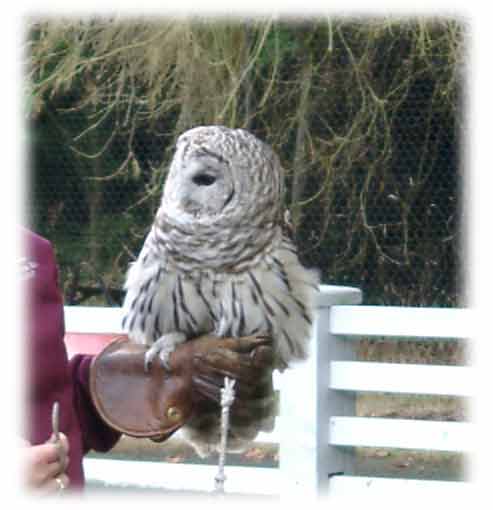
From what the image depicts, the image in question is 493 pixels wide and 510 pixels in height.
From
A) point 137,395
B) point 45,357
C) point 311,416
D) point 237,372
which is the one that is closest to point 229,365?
point 237,372

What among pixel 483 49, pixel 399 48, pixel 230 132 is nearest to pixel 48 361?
pixel 230 132

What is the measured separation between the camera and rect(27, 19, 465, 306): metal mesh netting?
5496mm

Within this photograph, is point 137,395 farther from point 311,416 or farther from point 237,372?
point 311,416

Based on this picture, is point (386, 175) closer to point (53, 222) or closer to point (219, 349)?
point (53, 222)

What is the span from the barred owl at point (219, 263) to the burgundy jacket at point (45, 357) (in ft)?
0.88

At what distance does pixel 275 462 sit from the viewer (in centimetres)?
540

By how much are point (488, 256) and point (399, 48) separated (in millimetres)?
1976

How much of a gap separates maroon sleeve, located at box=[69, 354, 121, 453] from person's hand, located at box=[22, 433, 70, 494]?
43 centimetres

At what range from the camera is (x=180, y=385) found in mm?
2055

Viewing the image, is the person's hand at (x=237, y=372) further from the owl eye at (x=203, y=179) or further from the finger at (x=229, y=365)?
the owl eye at (x=203, y=179)

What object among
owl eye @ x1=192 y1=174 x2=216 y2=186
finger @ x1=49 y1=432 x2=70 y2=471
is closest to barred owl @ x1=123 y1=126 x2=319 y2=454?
owl eye @ x1=192 y1=174 x2=216 y2=186

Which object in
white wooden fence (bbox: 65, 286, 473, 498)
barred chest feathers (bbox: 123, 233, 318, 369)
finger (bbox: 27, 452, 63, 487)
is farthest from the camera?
white wooden fence (bbox: 65, 286, 473, 498)

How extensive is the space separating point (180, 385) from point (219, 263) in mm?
254

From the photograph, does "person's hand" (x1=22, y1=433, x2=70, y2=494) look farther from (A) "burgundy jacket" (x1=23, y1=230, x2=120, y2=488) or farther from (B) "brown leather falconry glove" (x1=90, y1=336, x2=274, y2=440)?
(B) "brown leather falconry glove" (x1=90, y1=336, x2=274, y2=440)
